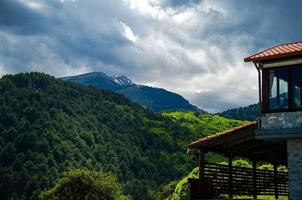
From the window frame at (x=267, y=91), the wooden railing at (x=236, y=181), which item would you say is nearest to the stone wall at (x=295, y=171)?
the window frame at (x=267, y=91)

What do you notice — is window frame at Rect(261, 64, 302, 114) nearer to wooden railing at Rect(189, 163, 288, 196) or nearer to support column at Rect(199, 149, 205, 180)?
support column at Rect(199, 149, 205, 180)

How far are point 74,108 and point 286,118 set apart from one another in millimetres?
149592

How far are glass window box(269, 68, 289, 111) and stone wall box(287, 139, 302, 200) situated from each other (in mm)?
1813

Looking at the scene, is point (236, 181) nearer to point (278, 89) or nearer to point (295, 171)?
point (295, 171)

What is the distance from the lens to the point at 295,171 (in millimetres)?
24359

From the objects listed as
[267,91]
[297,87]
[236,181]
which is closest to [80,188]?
[236,181]

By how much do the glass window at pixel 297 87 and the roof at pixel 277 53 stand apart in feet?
2.69

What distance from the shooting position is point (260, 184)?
33.1 meters

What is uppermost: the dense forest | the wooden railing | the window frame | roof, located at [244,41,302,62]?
the dense forest

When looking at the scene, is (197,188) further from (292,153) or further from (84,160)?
(84,160)

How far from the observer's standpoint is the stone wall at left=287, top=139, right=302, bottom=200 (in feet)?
79.6

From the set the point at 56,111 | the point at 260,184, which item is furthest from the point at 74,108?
the point at 260,184

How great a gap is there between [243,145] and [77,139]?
409 feet

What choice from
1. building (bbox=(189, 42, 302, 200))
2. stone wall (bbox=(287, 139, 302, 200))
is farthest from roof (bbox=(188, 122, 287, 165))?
stone wall (bbox=(287, 139, 302, 200))
